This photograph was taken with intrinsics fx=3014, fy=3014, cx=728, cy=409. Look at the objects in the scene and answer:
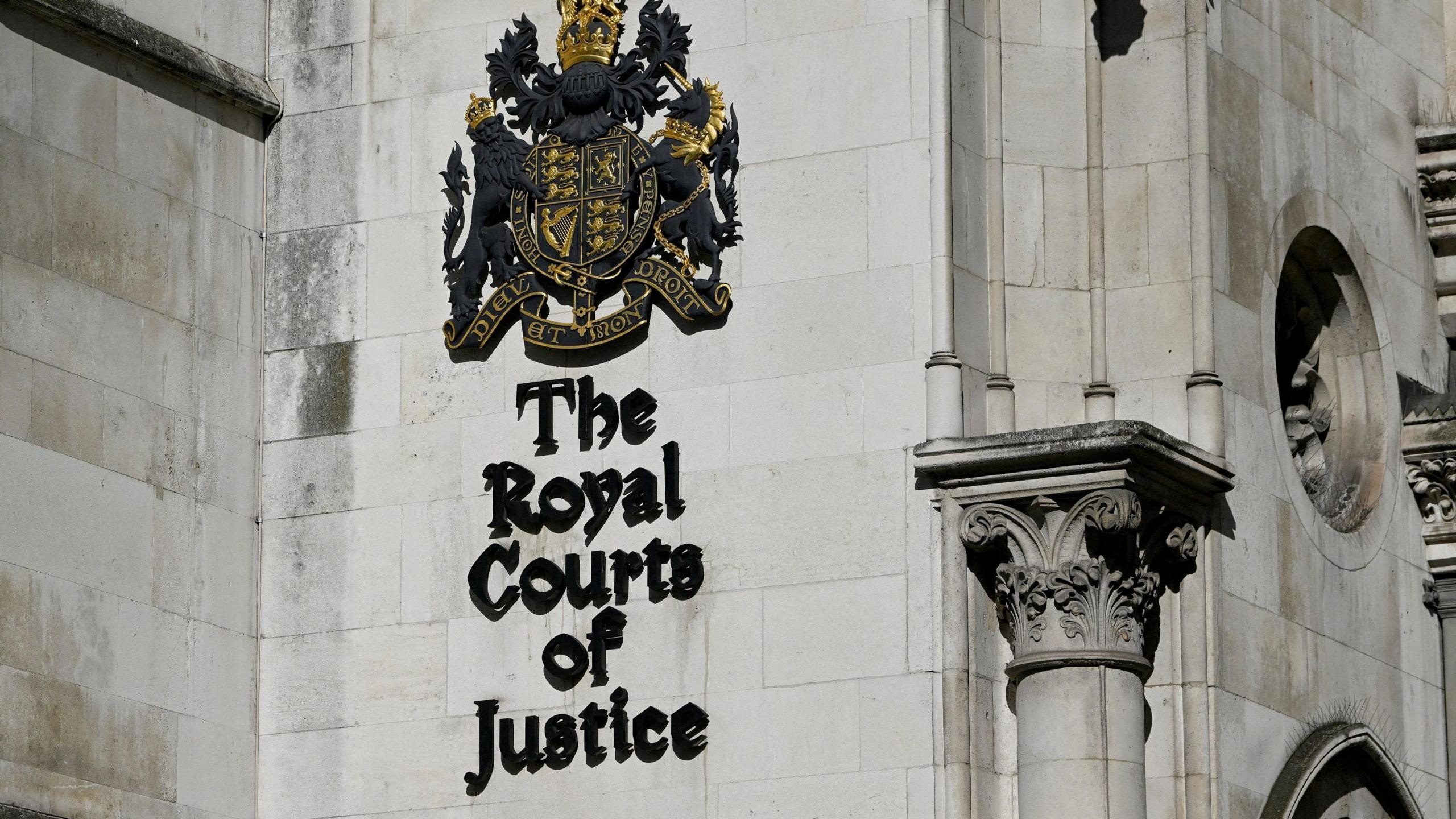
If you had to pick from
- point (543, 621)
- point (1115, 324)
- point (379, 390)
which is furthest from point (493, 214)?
point (1115, 324)

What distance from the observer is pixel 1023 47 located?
65.6 ft

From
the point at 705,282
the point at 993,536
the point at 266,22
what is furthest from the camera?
the point at 266,22

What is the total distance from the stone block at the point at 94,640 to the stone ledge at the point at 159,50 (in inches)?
147

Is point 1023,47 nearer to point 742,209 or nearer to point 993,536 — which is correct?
point 742,209

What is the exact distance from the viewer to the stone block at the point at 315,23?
2181 centimetres

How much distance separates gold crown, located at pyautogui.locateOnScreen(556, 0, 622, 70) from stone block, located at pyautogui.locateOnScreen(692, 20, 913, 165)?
756mm

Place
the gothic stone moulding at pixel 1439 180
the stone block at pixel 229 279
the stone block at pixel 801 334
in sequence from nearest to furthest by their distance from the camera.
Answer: the stone block at pixel 801 334 < the stone block at pixel 229 279 < the gothic stone moulding at pixel 1439 180

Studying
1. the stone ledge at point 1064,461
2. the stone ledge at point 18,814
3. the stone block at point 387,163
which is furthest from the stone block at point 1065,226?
the stone ledge at point 18,814

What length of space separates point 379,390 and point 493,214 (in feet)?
4.85

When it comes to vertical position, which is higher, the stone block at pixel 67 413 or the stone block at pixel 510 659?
the stone block at pixel 67 413

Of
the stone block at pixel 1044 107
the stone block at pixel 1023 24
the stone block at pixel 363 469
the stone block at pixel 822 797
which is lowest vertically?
the stone block at pixel 822 797

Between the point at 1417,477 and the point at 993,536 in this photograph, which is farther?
the point at 1417,477

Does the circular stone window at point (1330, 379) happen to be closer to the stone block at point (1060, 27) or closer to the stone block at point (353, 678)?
the stone block at point (1060, 27)

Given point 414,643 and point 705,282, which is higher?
point 705,282
